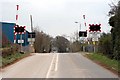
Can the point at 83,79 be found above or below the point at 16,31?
below

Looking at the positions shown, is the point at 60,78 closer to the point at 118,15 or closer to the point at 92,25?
the point at 118,15

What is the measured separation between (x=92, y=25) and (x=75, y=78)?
28790mm

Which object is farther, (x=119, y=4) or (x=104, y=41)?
(x=104, y=41)

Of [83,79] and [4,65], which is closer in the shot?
[83,79]

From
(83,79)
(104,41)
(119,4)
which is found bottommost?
(83,79)

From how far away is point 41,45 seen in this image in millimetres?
87625

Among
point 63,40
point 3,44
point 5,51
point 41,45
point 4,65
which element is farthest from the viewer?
point 63,40

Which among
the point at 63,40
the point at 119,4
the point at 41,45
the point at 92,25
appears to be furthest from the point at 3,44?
the point at 63,40

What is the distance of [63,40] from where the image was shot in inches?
5344

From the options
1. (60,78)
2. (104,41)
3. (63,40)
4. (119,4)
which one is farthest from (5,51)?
(63,40)

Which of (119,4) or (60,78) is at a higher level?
(119,4)

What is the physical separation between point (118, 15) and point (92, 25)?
67.3 feet

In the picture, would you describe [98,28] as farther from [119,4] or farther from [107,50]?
[119,4]

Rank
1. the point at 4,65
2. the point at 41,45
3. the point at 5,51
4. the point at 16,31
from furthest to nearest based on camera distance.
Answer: the point at 41,45, the point at 16,31, the point at 5,51, the point at 4,65
